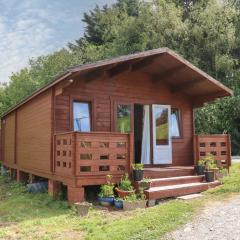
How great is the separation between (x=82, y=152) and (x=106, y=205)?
54.4 inches

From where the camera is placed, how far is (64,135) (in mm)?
10125

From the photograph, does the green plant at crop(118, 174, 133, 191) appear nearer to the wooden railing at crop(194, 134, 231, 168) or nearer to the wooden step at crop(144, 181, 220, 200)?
the wooden step at crop(144, 181, 220, 200)

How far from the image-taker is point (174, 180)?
10734 mm

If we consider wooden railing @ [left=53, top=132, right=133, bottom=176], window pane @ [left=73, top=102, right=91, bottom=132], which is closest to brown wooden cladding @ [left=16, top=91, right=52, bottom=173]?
window pane @ [left=73, top=102, right=91, bottom=132]

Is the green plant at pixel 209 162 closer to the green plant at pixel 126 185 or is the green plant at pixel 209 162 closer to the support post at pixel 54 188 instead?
the green plant at pixel 126 185

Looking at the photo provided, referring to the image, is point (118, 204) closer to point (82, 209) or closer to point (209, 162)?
point (82, 209)

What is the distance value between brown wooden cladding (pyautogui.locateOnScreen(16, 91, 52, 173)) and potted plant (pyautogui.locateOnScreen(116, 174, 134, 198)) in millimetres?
2478

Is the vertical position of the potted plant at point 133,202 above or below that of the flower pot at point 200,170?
below

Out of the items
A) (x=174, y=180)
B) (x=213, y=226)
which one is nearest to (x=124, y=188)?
(x=174, y=180)

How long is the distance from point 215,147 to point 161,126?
1.87 meters

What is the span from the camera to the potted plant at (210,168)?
37.2ft

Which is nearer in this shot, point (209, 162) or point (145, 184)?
point (145, 184)

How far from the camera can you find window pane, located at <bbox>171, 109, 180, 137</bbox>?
13844mm

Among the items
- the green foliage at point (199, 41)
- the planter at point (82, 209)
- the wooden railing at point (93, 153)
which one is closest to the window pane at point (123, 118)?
the wooden railing at point (93, 153)
